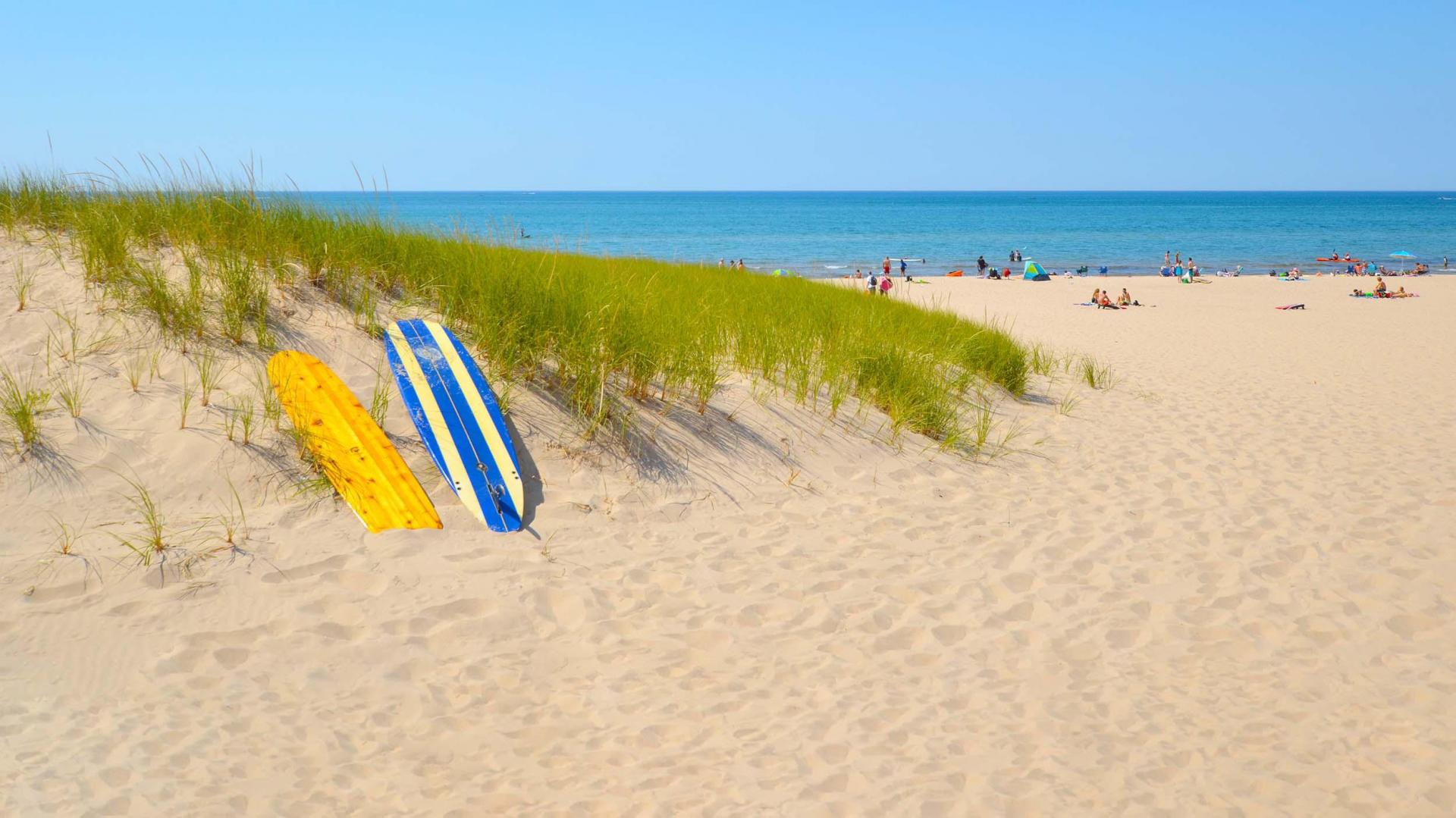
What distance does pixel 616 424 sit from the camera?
5746 millimetres

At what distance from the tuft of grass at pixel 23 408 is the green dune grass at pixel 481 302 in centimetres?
81

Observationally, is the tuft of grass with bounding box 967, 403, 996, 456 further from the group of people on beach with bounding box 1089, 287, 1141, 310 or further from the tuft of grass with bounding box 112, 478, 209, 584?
the group of people on beach with bounding box 1089, 287, 1141, 310

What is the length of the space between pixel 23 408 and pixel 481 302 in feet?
8.65

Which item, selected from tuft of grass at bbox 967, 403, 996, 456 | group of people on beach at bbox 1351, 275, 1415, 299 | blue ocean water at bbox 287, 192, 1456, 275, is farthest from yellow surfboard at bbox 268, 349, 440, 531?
group of people on beach at bbox 1351, 275, 1415, 299

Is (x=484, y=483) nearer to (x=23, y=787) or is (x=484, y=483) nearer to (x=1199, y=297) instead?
(x=23, y=787)

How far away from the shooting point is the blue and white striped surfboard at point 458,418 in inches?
193

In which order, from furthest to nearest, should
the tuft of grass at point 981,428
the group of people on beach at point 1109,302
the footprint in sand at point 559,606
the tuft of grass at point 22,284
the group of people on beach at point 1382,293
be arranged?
the group of people on beach at point 1382,293
the group of people on beach at point 1109,302
the tuft of grass at point 981,428
the tuft of grass at point 22,284
the footprint in sand at point 559,606

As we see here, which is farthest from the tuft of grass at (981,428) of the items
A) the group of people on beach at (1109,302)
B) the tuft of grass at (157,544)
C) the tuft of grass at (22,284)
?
the group of people on beach at (1109,302)

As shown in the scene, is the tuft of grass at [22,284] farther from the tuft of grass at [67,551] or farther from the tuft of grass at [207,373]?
the tuft of grass at [67,551]

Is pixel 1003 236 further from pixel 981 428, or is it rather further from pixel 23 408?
pixel 23 408

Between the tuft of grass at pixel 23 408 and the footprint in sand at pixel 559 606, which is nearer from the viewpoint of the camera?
the footprint in sand at pixel 559 606

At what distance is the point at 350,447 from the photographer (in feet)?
16.5

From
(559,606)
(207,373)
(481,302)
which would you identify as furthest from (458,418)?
(559,606)

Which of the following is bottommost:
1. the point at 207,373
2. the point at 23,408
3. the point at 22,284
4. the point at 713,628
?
the point at 713,628
